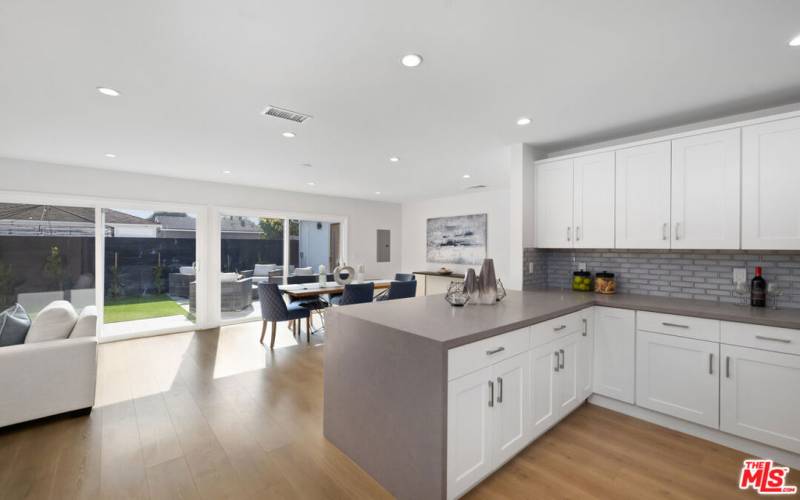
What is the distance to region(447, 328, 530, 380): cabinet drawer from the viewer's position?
1634 mm

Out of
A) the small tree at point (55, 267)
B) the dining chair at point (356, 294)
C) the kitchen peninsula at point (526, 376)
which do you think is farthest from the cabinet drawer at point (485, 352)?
the small tree at point (55, 267)

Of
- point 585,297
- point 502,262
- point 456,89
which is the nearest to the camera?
point 456,89

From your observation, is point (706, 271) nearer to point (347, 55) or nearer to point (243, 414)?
point (347, 55)

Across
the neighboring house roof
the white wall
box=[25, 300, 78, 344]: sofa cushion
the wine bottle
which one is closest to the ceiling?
the neighboring house roof

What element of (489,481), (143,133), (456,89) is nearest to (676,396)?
(489,481)

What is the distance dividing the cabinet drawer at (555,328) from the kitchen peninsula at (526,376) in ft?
0.04

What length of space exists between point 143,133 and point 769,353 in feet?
16.9

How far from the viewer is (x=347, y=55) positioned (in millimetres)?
1898

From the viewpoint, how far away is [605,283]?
3.21 m

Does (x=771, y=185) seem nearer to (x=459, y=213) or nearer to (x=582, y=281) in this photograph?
(x=582, y=281)

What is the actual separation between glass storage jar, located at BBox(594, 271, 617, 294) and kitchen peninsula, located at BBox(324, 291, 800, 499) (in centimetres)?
27

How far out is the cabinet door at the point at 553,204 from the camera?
3.30m

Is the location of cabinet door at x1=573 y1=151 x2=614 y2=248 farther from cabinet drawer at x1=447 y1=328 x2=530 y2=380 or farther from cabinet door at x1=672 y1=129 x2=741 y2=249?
cabinet drawer at x1=447 y1=328 x2=530 y2=380

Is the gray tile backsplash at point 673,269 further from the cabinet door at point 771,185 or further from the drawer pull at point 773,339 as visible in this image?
the drawer pull at point 773,339
